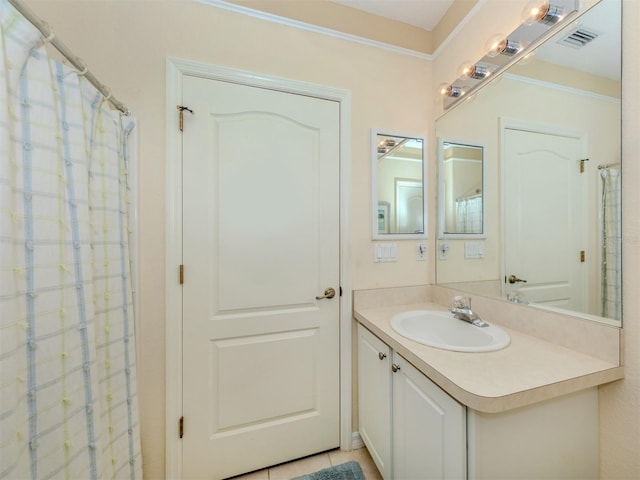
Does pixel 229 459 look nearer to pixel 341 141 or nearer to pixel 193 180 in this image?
pixel 193 180

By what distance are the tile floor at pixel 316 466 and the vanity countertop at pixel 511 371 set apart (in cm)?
86

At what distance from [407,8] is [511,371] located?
6.43 feet

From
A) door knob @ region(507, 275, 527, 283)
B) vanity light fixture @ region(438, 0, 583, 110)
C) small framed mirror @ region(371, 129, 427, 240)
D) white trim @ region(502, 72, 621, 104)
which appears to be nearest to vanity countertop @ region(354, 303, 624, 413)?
door knob @ region(507, 275, 527, 283)

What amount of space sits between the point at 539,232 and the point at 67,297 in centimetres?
182

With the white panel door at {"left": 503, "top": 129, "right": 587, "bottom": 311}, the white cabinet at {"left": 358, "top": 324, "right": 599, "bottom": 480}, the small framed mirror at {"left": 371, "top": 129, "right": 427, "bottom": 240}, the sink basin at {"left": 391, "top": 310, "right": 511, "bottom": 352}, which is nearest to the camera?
the white cabinet at {"left": 358, "top": 324, "right": 599, "bottom": 480}

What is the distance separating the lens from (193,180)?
125cm

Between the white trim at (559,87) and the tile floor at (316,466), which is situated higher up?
the white trim at (559,87)

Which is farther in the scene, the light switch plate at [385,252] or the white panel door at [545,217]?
the light switch plate at [385,252]

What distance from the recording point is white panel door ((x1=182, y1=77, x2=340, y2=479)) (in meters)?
1.26

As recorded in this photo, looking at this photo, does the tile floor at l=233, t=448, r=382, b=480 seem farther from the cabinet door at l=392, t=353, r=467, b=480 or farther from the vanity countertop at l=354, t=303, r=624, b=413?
the vanity countertop at l=354, t=303, r=624, b=413

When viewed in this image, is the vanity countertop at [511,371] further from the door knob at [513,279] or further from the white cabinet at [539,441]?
the door knob at [513,279]

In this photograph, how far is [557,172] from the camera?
103 centimetres

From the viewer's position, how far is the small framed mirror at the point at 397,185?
1542 millimetres

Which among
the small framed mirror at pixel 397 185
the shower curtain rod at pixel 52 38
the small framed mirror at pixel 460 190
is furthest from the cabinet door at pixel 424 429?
the shower curtain rod at pixel 52 38
